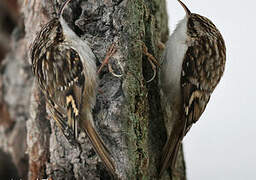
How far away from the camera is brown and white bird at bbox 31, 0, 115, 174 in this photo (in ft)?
6.35

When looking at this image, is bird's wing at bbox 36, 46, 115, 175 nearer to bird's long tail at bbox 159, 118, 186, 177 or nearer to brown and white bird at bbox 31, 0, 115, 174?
brown and white bird at bbox 31, 0, 115, 174

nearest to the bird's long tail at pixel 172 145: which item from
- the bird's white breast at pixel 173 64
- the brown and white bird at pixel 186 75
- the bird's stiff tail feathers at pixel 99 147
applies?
the brown and white bird at pixel 186 75

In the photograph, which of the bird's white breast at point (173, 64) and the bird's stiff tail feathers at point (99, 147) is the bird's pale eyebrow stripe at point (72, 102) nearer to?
the bird's stiff tail feathers at point (99, 147)

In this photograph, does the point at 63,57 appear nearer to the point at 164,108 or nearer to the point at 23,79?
the point at 164,108

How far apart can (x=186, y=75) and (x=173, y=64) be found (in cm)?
8

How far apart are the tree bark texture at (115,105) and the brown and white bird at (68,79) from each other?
0.05 metres

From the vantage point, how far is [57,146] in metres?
2.19

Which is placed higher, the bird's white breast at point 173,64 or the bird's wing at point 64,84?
the bird's wing at point 64,84

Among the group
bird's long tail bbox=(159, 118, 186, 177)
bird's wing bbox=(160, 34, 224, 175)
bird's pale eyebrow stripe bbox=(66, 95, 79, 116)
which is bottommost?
bird's long tail bbox=(159, 118, 186, 177)

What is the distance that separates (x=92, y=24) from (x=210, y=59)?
23.6 inches

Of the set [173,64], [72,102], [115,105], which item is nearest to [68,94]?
[72,102]

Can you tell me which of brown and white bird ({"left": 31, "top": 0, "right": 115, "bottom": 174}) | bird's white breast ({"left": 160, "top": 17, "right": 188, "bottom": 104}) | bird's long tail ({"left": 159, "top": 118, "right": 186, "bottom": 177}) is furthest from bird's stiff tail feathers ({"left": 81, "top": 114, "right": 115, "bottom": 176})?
bird's white breast ({"left": 160, "top": 17, "right": 188, "bottom": 104})

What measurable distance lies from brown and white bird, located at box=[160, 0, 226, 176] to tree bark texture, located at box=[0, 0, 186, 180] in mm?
71

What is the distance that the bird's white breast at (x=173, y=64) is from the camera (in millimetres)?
2133
